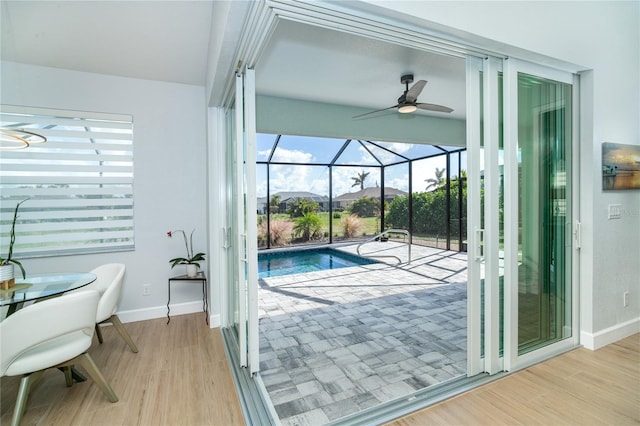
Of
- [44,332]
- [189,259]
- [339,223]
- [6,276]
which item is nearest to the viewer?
[44,332]

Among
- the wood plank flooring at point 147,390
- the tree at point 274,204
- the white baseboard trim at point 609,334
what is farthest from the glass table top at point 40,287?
the tree at point 274,204

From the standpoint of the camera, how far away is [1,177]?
2.75 meters

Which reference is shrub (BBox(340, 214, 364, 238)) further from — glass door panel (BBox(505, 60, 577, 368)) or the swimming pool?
glass door panel (BBox(505, 60, 577, 368))

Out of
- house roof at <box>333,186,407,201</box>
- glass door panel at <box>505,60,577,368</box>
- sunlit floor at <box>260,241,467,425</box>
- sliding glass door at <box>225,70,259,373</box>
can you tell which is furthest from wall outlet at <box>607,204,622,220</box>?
house roof at <box>333,186,407,201</box>

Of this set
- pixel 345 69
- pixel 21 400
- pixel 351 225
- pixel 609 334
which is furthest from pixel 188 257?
pixel 351 225

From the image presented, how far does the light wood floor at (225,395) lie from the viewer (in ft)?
6.01

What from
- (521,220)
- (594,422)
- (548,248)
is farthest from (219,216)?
(594,422)

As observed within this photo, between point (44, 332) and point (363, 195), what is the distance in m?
9.19

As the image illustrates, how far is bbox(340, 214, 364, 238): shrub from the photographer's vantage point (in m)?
10.0

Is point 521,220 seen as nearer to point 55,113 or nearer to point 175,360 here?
point 175,360

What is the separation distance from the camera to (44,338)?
5.62ft

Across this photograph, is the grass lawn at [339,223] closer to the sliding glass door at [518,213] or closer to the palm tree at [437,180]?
the palm tree at [437,180]

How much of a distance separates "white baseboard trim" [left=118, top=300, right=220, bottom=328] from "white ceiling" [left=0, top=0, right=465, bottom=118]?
8.65 feet

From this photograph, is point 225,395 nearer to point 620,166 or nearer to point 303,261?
point 620,166
